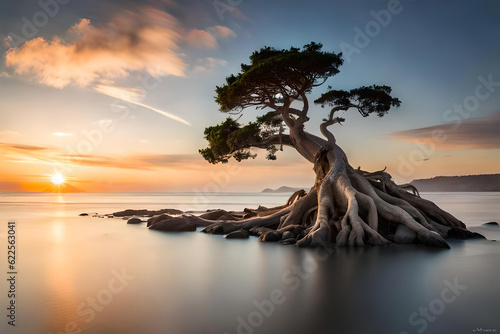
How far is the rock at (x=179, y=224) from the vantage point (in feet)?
58.2

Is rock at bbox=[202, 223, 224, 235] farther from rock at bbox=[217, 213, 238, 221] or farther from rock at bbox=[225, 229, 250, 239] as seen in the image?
rock at bbox=[217, 213, 238, 221]

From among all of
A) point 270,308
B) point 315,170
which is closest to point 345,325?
point 270,308

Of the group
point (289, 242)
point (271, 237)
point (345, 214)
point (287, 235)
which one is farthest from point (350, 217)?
point (271, 237)

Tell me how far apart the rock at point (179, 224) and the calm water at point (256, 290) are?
19.6 ft

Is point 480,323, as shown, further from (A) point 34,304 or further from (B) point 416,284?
(A) point 34,304

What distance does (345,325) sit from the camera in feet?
16.1

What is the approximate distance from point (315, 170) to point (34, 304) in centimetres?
1281

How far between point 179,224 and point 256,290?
11588 mm

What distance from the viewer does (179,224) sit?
17.8 m

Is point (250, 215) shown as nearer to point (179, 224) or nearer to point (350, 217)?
point (179, 224)

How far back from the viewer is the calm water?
4961 millimetres

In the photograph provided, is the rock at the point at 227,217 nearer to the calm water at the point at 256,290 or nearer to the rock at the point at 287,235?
the rock at the point at 287,235

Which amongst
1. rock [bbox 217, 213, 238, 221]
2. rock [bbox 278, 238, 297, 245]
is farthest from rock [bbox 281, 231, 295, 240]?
rock [bbox 217, 213, 238, 221]

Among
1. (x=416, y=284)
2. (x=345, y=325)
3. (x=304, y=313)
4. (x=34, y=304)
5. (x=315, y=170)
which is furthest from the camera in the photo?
(x=315, y=170)
